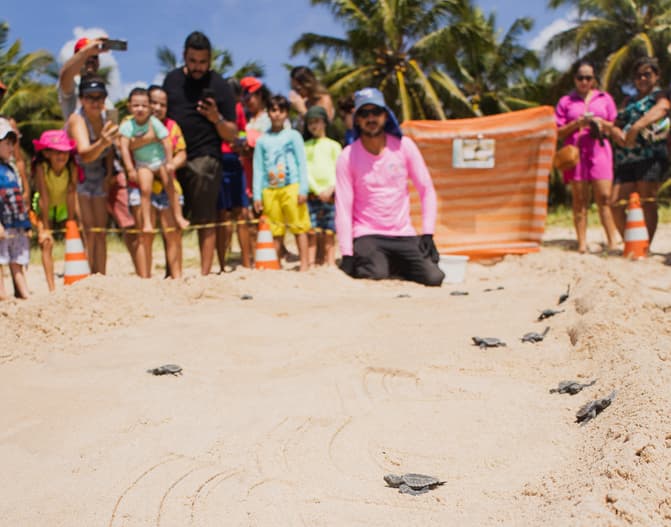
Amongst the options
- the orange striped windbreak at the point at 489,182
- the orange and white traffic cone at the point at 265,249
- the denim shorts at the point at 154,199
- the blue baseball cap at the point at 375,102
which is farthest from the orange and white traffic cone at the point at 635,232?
the denim shorts at the point at 154,199

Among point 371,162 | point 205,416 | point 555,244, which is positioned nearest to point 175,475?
point 205,416

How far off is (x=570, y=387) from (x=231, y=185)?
14.1 feet

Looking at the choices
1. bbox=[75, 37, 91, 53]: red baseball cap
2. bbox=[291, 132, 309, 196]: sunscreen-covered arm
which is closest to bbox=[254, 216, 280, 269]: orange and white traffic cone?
bbox=[291, 132, 309, 196]: sunscreen-covered arm

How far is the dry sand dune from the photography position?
1.50 metres

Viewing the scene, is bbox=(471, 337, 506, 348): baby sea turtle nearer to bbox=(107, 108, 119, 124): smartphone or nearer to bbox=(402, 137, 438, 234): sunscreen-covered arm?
bbox=(402, 137, 438, 234): sunscreen-covered arm

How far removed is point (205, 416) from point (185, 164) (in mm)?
3323

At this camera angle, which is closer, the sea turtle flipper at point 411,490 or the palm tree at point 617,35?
the sea turtle flipper at point 411,490

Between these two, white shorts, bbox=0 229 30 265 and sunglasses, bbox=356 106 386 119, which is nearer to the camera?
white shorts, bbox=0 229 30 265

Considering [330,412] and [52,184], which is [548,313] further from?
[52,184]

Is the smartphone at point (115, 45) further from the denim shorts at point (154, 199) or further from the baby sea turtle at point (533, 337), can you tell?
the baby sea turtle at point (533, 337)

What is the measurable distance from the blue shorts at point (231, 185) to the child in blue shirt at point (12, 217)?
5.30 ft

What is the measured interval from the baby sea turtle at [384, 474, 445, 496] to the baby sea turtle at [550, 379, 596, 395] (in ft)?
2.54

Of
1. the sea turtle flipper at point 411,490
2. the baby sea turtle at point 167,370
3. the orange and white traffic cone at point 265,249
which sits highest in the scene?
the orange and white traffic cone at point 265,249

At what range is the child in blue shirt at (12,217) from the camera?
4789mm
